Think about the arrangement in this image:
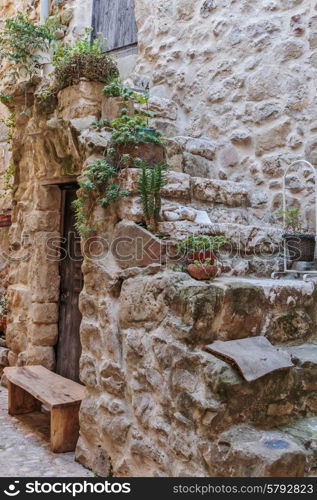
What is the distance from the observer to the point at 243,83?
4078mm

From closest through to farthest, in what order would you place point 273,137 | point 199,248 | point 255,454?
point 255,454, point 199,248, point 273,137

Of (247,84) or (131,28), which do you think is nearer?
(247,84)

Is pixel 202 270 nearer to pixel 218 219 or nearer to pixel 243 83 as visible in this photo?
pixel 218 219

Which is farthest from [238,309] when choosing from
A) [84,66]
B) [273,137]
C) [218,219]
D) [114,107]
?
[84,66]

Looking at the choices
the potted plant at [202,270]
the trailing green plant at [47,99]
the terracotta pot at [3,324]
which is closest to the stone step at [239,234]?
the potted plant at [202,270]

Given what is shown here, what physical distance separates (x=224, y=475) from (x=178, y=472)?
1.10 feet

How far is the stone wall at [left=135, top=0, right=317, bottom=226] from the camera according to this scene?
3727 mm

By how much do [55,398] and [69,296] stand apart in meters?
1.16

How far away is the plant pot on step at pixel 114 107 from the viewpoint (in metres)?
3.31

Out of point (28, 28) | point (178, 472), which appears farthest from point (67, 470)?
point (28, 28)

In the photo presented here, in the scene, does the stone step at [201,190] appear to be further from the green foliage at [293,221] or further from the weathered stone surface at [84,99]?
the weathered stone surface at [84,99]

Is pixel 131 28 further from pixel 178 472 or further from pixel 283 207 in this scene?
pixel 178 472

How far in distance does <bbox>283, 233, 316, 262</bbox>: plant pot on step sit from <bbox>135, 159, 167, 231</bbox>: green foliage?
2.94ft

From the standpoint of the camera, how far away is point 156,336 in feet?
7.88
